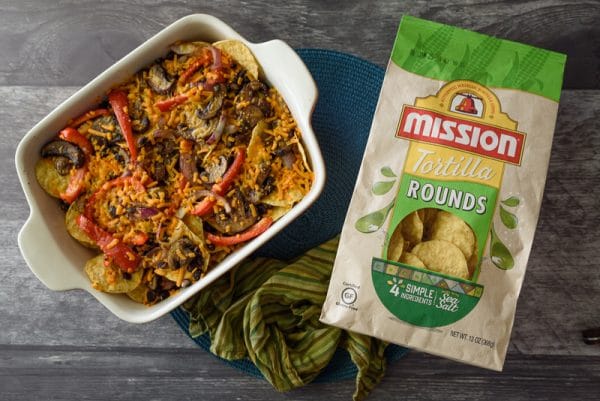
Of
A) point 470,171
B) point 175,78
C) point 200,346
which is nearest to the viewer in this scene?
point 470,171

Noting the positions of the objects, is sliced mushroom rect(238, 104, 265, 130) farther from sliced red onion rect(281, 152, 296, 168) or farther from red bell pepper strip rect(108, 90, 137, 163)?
red bell pepper strip rect(108, 90, 137, 163)

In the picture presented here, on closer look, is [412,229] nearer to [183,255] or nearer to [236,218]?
[236,218]

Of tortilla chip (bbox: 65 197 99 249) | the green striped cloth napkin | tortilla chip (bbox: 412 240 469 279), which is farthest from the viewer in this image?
the green striped cloth napkin

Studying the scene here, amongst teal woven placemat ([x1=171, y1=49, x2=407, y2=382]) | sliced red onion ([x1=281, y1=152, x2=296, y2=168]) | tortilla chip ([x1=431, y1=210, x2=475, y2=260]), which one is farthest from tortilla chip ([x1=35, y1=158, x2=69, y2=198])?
tortilla chip ([x1=431, y1=210, x2=475, y2=260])

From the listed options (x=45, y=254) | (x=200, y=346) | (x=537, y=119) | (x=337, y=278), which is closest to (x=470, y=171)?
(x=537, y=119)

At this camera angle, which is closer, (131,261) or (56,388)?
(131,261)

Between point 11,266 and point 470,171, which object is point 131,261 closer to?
point 11,266
